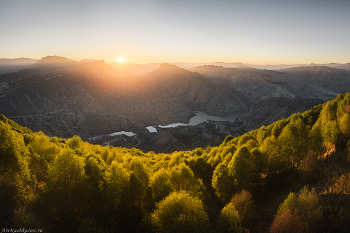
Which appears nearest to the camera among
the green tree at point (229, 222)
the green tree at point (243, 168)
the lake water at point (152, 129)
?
the green tree at point (229, 222)

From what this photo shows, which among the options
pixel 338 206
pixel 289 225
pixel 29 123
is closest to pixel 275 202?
pixel 338 206

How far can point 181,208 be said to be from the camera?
19.1 m

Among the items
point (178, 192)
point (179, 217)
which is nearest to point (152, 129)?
point (178, 192)

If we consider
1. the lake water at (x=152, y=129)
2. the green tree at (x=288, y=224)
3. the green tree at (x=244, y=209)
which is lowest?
the lake water at (x=152, y=129)

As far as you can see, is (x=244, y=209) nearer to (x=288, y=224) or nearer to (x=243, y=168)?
(x=288, y=224)

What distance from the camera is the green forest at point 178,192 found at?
18000 millimetres

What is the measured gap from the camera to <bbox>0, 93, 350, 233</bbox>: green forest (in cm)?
1800

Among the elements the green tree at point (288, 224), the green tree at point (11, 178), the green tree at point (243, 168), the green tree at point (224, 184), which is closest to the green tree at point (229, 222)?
the green tree at point (288, 224)

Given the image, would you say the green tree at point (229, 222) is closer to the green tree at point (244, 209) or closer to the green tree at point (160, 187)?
the green tree at point (244, 209)

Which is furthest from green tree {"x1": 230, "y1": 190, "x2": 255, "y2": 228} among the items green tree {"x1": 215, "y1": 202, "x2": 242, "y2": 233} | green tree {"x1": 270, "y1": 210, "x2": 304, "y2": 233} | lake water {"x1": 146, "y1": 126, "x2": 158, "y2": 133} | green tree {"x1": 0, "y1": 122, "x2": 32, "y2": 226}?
lake water {"x1": 146, "y1": 126, "x2": 158, "y2": 133}

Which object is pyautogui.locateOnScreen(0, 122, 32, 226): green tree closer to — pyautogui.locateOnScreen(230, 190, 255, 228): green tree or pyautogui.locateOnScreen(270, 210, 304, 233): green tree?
pyautogui.locateOnScreen(230, 190, 255, 228): green tree

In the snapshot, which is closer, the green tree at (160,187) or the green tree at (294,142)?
the green tree at (160,187)

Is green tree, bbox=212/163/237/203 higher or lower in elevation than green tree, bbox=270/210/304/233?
lower

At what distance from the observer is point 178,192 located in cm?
2366
